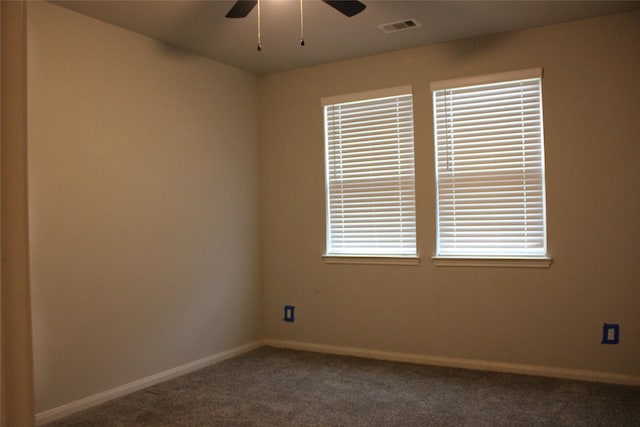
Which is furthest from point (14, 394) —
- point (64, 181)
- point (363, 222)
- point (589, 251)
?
point (363, 222)

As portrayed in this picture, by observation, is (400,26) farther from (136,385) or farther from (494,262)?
(136,385)

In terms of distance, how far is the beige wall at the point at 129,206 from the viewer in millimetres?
3273

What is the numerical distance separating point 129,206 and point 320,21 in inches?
73.0

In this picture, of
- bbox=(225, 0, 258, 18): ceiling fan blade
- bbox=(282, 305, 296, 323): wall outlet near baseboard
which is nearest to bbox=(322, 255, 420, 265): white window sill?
bbox=(282, 305, 296, 323): wall outlet near baseboard

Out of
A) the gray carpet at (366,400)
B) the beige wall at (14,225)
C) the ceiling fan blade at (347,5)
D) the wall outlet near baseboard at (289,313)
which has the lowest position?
the gray carpet at (366,400)

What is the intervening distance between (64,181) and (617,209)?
3638 mm

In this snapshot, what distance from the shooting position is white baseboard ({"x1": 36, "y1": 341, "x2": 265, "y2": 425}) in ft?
10.6

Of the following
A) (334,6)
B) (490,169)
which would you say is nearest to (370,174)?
(490,169)

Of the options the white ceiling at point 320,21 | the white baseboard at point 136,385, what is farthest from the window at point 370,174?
the white baseboard at point 136,385

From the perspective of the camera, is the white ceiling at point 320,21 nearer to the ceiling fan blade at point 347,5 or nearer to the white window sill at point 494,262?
the ceiling fan blade at point 347,5

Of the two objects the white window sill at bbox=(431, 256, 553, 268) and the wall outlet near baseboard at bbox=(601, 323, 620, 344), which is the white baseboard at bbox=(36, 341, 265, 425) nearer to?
the white window sill at bbox=(431, 256, 553, 268)

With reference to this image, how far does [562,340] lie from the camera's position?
385cm

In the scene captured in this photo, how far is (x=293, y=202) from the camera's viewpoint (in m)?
4.93

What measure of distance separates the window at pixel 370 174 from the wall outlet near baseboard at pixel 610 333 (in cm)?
148
